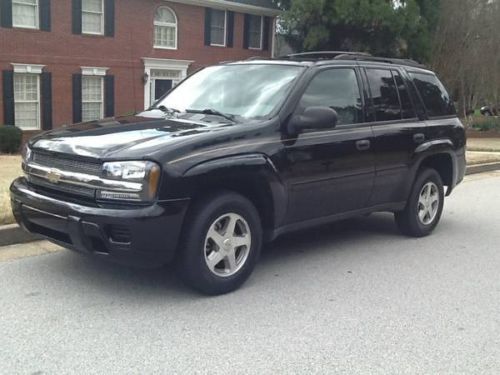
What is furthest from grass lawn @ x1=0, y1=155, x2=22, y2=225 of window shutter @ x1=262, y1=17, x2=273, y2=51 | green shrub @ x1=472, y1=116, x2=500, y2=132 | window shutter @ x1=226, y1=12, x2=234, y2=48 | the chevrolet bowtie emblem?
green shrub @ x1=472, y1=116, x2=500, y2=132

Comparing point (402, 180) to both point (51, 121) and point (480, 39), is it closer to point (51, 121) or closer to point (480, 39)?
point (51, 121)

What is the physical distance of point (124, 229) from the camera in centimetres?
409

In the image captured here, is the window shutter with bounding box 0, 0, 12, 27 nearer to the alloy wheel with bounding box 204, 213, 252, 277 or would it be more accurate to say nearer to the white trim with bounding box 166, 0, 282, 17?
the white trim with bounding box 166, 0, 282, 17

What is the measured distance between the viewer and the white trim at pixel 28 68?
61.0ft

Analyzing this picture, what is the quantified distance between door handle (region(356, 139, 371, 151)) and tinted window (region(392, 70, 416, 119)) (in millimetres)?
865

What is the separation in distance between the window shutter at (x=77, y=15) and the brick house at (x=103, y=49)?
1.3 inches

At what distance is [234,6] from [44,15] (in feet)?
25.4

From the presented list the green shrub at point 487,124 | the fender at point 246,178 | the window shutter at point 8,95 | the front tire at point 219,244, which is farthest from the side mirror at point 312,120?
the green shrub at point 487,124

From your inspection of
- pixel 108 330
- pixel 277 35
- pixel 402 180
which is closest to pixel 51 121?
pixel 277 35

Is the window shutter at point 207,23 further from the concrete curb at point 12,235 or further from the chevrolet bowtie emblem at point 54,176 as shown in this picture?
the chevrolet bowtie emblem at point 54,176

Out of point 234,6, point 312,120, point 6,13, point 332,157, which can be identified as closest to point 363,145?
point 332,157

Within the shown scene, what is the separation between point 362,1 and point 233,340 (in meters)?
21.2

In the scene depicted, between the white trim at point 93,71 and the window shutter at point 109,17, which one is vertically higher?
the window shutter at point 109,17

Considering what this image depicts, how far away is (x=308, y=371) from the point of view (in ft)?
11.4
